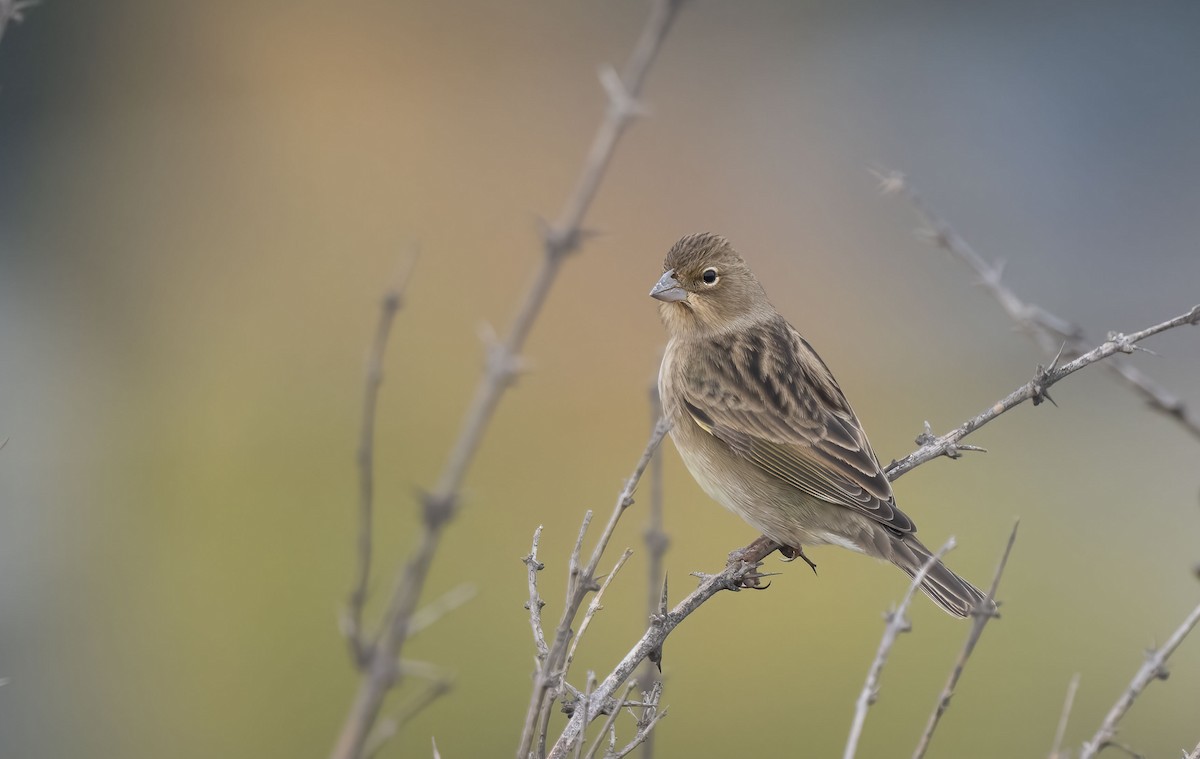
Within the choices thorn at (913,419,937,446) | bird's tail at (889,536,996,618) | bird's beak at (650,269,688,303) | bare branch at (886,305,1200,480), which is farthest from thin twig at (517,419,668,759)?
bird's beak at (650,269,688,303)

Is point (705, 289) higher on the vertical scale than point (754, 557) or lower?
higher

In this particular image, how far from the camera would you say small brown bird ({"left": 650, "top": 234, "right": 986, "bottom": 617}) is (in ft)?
17.6

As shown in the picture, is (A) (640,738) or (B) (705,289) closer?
(A) (640,738)

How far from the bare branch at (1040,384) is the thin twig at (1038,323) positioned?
0.19 metres

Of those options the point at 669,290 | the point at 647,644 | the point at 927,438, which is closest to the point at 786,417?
the point at 669,290

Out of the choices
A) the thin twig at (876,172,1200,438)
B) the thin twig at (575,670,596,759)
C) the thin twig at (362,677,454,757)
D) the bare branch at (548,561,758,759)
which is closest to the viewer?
the thin twig at (362,677,454,757)

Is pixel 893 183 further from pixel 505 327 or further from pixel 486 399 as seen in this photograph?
pixel 505 327

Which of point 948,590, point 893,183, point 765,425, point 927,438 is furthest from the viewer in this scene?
point 765,425

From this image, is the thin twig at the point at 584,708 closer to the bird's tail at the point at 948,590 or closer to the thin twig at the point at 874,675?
the thin twig at the point at 874,675

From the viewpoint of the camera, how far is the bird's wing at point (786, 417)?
17.5 feet

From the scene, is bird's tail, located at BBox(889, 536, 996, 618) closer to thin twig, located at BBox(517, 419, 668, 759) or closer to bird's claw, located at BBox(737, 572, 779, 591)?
bird's claw, located at BBox(737, 572, 779, 591)

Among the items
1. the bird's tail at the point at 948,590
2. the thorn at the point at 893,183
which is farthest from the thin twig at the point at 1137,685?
the bird's tail at the point at 948,590

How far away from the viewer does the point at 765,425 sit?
226 inches

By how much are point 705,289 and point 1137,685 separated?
347 cm
